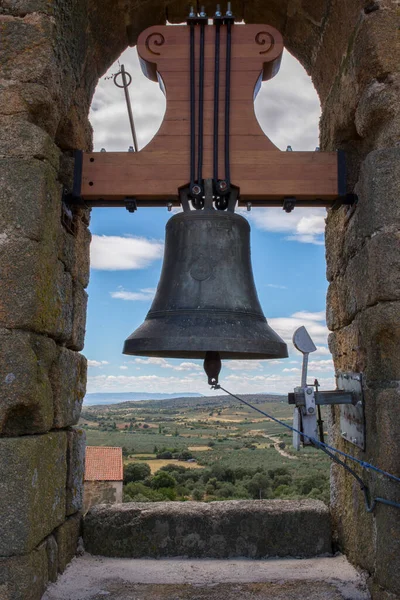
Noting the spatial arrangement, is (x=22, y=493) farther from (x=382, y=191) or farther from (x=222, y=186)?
(x=382, y=191)

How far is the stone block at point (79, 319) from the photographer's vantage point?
9.50ft

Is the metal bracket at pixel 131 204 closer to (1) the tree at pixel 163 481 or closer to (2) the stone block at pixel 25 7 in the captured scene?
(2) the stone block at pixel 25 7

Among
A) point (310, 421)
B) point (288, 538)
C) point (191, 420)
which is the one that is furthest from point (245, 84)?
point (191, 420)

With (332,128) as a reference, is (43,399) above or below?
below

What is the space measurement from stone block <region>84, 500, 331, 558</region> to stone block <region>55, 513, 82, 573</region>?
86 millimetres

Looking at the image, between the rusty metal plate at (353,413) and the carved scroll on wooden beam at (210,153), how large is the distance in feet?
2.86

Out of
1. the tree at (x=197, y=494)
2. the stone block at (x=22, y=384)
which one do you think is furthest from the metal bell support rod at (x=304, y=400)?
the tree at (x=197, y=494)

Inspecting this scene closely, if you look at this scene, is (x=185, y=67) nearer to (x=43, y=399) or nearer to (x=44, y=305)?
(x=44, y=305)

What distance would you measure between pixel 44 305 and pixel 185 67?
1.41 m

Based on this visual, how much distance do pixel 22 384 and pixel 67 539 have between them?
3.29ft

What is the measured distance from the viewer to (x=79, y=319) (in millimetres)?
2979

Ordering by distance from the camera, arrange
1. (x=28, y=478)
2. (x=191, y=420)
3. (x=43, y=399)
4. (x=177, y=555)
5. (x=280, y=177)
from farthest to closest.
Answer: (x=191, y=420) < (x=177, y=555) < (x=280, y=177) < (x=43, y=399) < (x=28, y=478)

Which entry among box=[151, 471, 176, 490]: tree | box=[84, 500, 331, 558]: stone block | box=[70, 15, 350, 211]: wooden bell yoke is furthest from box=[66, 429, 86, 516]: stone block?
A: box=[151, 471, 176, 490]: tree

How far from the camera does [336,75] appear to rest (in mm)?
2975
